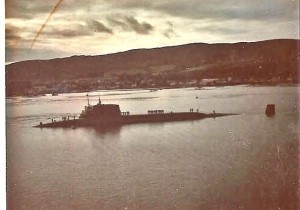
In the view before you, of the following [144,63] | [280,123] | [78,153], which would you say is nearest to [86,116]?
[78,153]

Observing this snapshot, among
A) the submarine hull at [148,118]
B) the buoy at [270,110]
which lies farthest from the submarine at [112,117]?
the buoy at [270,110]

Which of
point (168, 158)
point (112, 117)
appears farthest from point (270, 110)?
point (112, 117)

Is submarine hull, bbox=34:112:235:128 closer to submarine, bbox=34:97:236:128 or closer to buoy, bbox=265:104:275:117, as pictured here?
submarine, bbox=34:97:236:128

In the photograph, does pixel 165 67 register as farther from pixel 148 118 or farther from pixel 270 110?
pixel 270 110

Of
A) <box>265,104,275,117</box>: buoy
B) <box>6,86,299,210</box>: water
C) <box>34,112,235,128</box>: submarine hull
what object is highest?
<box>265,104,275,117</box>: buoy

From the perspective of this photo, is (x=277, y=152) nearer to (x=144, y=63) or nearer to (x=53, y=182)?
(x=144, y=63)

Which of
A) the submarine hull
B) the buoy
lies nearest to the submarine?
the submarine hull

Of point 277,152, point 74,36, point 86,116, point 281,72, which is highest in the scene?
point 74,36
